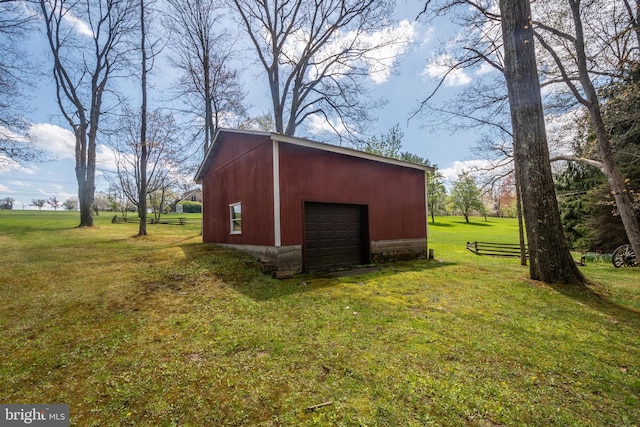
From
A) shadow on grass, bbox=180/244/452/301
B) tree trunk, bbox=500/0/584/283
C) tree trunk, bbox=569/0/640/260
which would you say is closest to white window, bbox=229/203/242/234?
shadow on grass, bbox=180/244/452/301

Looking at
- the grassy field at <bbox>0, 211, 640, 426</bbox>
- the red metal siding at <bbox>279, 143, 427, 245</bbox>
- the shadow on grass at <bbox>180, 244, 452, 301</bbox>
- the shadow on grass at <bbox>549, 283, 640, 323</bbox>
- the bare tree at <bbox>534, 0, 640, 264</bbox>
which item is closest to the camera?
the grassy field at <bbox>0, 211, 640, 426</bbox>

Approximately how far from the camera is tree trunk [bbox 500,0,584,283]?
5668 mm

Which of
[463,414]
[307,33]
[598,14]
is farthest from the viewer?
[307,33]

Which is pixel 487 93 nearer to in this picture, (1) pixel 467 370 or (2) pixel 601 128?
(2) pixel 601 128

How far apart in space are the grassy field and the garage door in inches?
97.5

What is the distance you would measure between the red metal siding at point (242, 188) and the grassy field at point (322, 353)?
2.62 meters

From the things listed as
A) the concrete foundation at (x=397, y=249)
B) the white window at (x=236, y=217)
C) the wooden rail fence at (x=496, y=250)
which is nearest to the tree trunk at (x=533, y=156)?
the concrete foundation at (x=397, y=249)

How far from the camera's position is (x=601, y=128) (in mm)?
6953

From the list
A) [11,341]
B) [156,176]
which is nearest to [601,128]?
[11,341]

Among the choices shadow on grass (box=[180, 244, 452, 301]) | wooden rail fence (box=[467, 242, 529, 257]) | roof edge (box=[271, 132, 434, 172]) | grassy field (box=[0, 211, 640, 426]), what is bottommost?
wooden rail fence (box=[467, 242, 529, 257])

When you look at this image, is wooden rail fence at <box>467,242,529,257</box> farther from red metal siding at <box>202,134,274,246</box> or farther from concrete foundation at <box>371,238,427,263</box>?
red metal siding at <box>202,134,274,246</box>

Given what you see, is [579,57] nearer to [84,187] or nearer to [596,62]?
[596,62]

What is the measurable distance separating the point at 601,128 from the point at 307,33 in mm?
15197

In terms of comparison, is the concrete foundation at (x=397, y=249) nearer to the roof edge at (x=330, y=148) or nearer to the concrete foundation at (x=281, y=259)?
the roof edge at (x=330, y=148)
